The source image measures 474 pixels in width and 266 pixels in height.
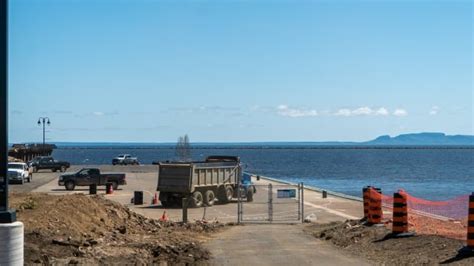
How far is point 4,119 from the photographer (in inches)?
380

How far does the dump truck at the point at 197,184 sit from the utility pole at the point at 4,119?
77.3ft

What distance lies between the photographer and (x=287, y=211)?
104 ft

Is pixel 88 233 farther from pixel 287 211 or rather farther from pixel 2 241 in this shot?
pixel 287 211

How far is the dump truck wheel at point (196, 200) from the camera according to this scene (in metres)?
34.4

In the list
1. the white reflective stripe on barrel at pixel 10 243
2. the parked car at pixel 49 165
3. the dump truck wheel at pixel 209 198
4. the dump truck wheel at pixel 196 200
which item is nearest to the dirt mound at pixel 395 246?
the white reflective stripe on barrel at pixel 10 243

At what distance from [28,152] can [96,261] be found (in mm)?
111390

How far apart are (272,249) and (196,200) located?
60.3 feet

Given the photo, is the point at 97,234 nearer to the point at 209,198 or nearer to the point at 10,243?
the point at 10,243

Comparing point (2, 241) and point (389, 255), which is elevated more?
point (2, 241)

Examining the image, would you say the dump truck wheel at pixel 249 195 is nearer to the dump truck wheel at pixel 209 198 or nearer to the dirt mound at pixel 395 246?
the dump truck wheel at pixel 209 198

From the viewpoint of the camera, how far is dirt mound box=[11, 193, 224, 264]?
47.6 ft

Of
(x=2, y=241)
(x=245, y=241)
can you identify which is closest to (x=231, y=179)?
(x=245, y=241)

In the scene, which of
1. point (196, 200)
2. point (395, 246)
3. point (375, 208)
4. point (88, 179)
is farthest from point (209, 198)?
point (395, 246)

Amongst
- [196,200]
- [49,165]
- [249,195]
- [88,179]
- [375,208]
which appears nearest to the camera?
[375,208]
